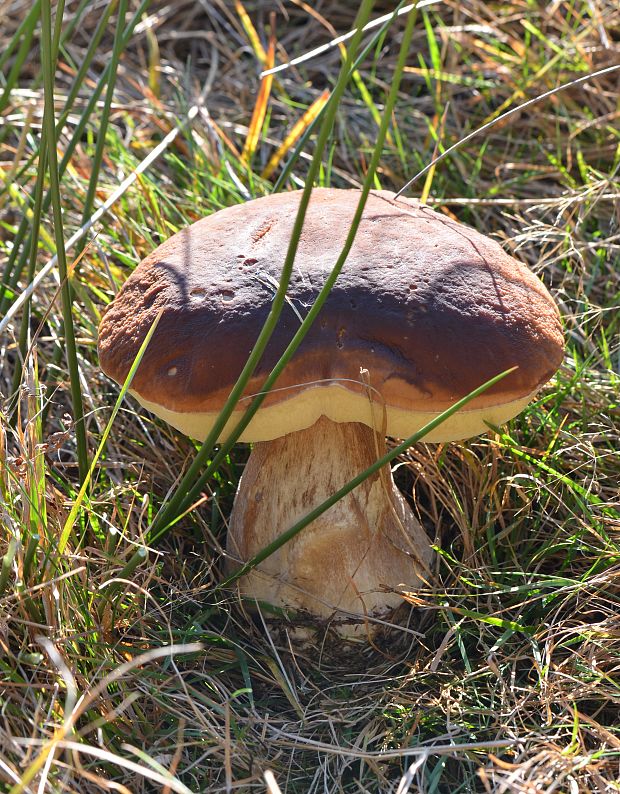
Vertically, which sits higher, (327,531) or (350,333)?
(350,333)

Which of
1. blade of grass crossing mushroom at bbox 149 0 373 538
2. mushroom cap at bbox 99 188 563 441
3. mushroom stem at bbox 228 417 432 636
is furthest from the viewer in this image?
mushroom stem at bbox 228 417 432 636

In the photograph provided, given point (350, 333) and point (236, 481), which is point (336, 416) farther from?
point (236, 481)

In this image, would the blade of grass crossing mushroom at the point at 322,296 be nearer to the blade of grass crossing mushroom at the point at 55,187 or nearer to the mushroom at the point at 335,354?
the mushroom at the point at 335,354

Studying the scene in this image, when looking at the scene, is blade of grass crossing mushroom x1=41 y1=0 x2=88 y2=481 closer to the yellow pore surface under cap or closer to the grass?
the grass

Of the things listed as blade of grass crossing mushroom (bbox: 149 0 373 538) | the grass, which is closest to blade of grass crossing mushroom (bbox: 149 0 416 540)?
blade of grass crossing mushroom (bbox: 149 0 373 538)

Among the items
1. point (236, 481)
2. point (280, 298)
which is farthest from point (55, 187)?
point (236, 481)

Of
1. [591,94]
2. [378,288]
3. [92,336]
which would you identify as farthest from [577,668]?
[591,94]

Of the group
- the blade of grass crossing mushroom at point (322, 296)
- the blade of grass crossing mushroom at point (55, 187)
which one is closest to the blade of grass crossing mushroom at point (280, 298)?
the blade of grass crossing mushroom at point (322, 296)
